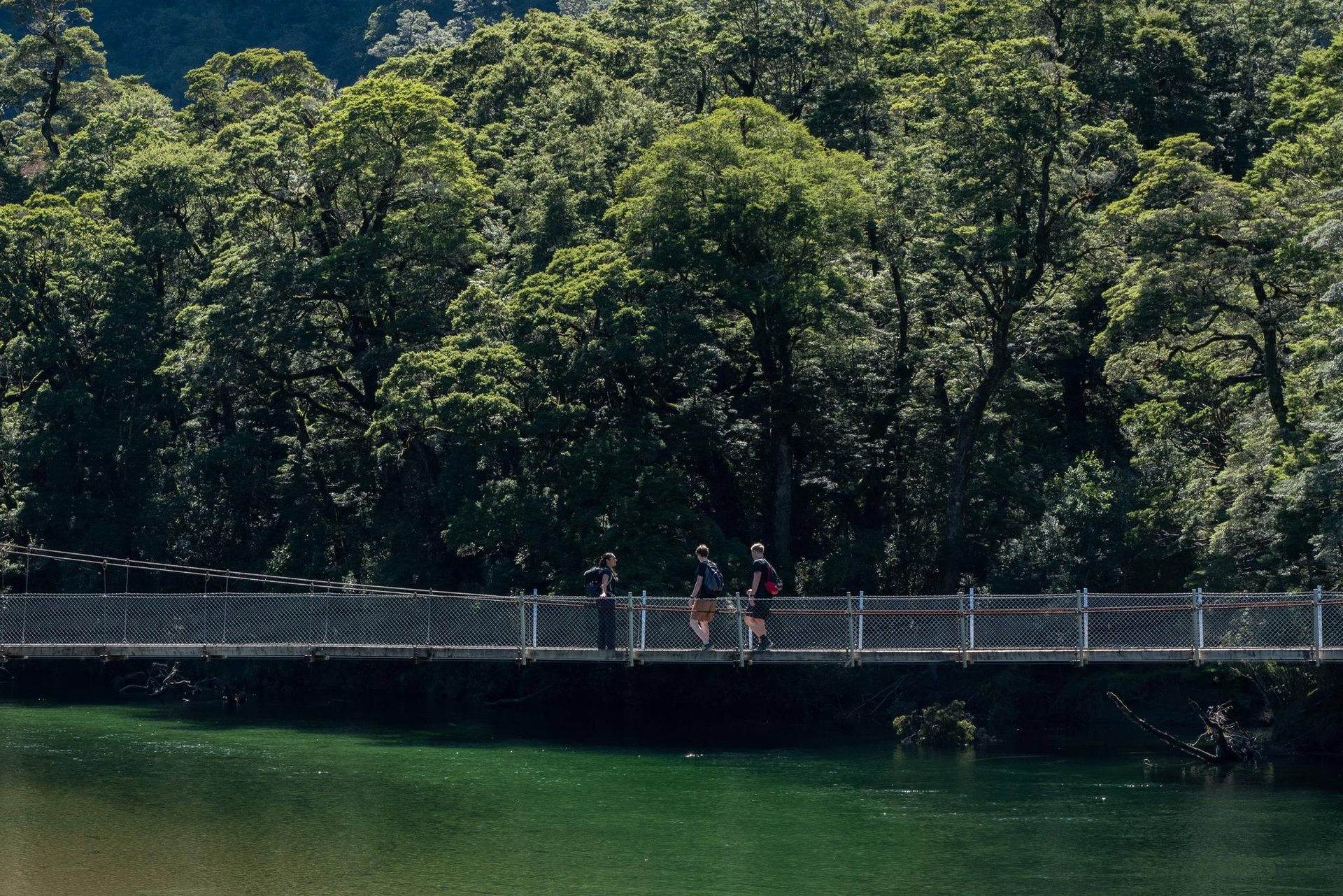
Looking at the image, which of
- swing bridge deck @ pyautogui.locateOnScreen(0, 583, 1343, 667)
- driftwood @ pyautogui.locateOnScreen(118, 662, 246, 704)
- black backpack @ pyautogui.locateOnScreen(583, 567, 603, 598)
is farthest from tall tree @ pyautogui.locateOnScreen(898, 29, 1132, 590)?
driftwood @ pyautogui.locateOnScreen(118, 662, 246, 704)

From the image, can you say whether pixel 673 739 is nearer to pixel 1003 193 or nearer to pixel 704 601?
pixel 704 601

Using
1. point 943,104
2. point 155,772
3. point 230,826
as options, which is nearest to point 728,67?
point 943,104

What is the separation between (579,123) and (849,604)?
23.6 m

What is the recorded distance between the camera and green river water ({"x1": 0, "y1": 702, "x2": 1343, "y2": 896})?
63.6 ft

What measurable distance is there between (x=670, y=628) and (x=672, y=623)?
3.5 inches

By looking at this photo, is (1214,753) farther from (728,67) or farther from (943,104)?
(728,67)

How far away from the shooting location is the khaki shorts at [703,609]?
992 inches

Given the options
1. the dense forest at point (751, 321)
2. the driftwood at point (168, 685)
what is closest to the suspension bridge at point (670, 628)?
the dense forest at point (751, 321)

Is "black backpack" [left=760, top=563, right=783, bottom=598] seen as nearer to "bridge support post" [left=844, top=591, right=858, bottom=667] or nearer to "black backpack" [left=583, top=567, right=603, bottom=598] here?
"bridge support post" [left=844, top=591, right=858, bottom=667]

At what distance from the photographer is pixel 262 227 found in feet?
140

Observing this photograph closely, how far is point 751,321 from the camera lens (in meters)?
37.1

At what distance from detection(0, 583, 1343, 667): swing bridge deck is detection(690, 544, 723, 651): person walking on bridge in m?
0.30

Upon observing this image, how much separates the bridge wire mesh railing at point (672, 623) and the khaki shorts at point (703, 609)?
39 cm

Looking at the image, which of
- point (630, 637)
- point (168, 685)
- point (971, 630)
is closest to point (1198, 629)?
point (971, 630)
